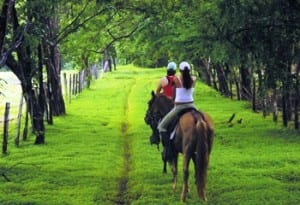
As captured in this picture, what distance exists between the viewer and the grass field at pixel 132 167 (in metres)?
12.3

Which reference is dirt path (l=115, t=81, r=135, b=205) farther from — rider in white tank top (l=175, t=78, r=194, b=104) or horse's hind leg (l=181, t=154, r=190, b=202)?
rider in white tank top (l=175, t=78, r=194, b=104)

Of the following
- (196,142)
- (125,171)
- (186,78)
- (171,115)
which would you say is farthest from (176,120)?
(125,171)

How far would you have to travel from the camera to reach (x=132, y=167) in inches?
616

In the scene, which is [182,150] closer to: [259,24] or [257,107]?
[259,24]

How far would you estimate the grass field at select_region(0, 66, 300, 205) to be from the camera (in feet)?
40.2

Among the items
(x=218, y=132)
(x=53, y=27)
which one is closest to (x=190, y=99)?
(x=218, y=132)

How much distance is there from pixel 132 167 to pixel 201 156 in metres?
4.51

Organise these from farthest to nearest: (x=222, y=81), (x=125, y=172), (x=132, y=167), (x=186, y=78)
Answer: (x=222, y=81), (x=132, y=167), (x=125, y=172), (x=186, y=78)

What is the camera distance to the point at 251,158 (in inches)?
650

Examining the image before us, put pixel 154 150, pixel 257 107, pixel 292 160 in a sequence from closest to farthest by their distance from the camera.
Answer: pixel 292 160, pixel 154 150, pixel 257 107

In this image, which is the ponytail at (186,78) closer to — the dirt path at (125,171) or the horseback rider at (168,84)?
the horseback rider at (168,84)

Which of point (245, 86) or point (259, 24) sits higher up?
point (259, 24)

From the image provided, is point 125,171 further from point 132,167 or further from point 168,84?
point 168,84

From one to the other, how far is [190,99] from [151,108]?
2.21 meters
